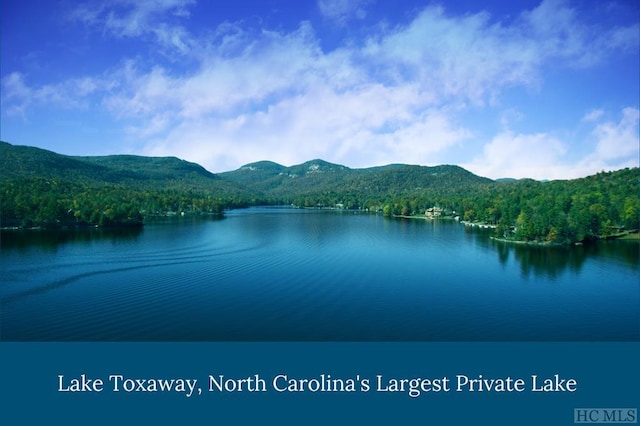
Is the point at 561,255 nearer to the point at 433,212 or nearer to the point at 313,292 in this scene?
the point at 313,292

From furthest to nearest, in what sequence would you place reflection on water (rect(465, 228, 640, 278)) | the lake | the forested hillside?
the forested hillside, reflection on water (rect(465, 228, 640, 278)), the lake

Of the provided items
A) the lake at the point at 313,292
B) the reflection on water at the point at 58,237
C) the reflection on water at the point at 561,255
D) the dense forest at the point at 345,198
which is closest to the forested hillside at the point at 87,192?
the dense forest at the point at 345,198

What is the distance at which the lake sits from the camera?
40.5 feet

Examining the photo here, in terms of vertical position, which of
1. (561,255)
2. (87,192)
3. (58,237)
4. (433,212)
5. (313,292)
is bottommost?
(313,292)

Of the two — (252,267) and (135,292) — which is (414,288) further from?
Answer: (135,292)

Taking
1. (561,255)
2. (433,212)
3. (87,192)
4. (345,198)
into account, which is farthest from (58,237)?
(345,198)

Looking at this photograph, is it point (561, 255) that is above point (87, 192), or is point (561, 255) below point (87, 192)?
below

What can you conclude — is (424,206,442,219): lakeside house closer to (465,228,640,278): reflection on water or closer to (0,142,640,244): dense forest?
(0,142,640,244): dense forest

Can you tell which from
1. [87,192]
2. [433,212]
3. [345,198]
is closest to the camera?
[87,192]

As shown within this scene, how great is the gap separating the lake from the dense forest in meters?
4.68

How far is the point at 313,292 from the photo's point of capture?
16547 millimetres

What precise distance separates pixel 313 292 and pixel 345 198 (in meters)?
84.4

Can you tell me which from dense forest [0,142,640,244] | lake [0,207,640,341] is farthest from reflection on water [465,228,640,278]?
dense forest [0,142,640,244]

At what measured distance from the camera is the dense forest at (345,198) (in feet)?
111
